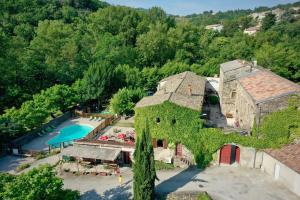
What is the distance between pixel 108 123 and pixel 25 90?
1765cm

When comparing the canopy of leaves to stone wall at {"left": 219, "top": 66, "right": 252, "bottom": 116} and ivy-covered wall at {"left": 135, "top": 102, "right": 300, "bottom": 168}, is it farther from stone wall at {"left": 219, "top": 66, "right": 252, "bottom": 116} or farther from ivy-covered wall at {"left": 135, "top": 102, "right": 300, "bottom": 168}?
stone wall at {"left": 219, "top": 66, "right": 252, "bottom": 116}

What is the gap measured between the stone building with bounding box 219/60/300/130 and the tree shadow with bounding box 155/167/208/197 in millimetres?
8154

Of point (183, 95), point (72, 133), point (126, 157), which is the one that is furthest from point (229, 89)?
point (72, 133)

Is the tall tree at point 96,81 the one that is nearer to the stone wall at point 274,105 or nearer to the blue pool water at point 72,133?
the blue pool water at point 72,133

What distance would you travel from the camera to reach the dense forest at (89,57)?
46.5 m

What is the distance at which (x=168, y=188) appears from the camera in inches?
1107

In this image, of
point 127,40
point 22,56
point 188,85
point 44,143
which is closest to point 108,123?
point 44,143

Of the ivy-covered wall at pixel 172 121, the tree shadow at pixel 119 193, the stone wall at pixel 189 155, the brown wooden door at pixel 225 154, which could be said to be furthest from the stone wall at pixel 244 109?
the tree shadow at pixel 119 193

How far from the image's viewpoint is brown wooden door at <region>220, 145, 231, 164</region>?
31472mm

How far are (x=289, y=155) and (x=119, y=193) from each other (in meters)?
17.0

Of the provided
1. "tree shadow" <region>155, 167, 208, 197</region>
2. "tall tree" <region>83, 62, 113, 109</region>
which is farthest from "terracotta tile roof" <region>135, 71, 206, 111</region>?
"tall tree" <region>83, 62, 113, 109</region>

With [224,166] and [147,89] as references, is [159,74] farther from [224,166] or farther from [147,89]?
[224,166]

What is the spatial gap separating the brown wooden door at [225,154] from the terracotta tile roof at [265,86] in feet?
20.2

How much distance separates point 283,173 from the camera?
92.8 ft
